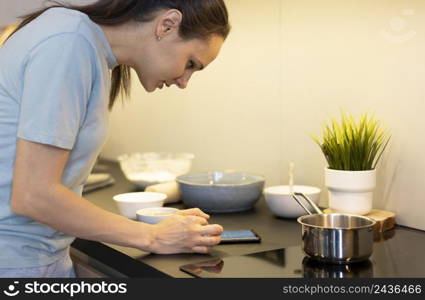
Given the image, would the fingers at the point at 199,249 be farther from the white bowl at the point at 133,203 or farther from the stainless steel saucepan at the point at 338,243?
the white bowl at the point at 133,203

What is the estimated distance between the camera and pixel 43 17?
3.74 ft

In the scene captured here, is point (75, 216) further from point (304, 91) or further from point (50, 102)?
point (304, 91)

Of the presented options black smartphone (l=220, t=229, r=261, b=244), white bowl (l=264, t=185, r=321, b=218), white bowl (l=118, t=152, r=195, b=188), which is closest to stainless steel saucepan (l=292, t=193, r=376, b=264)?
black smartphone (l=220, t=229, r=261, b=244)

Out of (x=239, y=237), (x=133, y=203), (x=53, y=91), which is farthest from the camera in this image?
(x=133, y=203)

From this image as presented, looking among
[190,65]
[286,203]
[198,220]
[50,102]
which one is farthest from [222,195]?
[50,102]

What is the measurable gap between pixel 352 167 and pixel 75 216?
0.69 metres

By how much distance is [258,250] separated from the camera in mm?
1333

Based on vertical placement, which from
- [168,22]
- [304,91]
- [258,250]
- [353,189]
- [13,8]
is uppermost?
[13,8]

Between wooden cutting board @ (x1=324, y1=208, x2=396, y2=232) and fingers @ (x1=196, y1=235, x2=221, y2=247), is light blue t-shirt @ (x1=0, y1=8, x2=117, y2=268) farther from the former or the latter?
wooden cutting board @ (x1=324, y1=208, x2=396, y2=232)

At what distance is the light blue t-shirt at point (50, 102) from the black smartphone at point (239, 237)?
35 centimetres

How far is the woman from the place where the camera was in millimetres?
1062

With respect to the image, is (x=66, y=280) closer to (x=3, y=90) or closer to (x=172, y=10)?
(x=3, y=90)

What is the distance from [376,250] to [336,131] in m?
0.37

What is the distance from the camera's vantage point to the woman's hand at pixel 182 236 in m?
1.28
